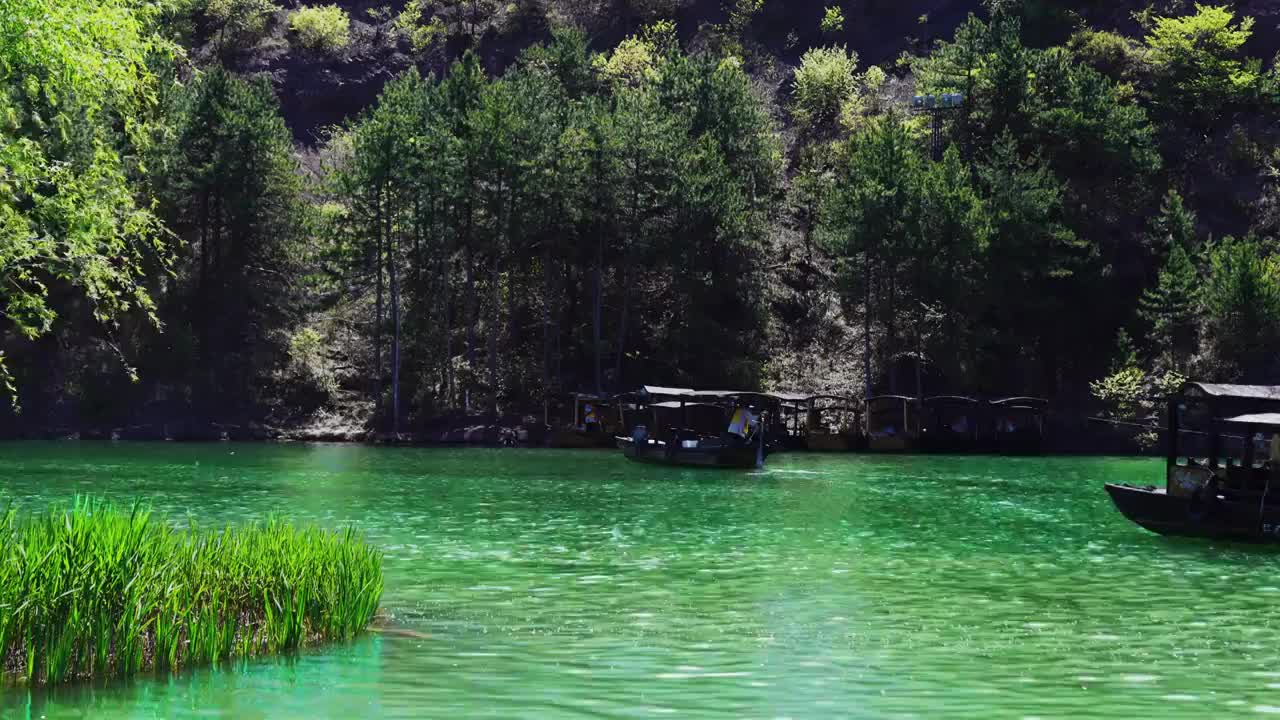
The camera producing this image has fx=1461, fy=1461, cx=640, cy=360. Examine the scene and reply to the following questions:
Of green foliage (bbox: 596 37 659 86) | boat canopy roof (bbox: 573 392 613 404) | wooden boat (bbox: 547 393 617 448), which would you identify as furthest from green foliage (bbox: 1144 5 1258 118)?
boat canopy roof (bbox: 573 392 613 404)

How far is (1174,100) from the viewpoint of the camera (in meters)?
101

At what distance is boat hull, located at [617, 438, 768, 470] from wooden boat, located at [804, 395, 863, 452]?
17200mm

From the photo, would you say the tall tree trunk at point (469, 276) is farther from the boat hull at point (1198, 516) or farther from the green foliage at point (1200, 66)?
the boat hull at point (1198, 516)

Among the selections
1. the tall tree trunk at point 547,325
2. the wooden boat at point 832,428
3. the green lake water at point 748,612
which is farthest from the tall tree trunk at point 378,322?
the green lake water at point 748,612

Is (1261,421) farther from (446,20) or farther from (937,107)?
(446,20)

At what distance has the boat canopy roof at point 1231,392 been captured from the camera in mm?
32003

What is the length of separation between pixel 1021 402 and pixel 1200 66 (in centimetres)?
2838

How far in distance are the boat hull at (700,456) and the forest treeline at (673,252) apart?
78.0 feet

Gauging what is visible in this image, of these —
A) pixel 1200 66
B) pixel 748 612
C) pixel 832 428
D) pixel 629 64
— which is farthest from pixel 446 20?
pixel 748 612

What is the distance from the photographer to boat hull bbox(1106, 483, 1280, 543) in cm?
3194

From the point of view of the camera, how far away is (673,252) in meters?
91.6

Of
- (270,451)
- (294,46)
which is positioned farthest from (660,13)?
(270,451)

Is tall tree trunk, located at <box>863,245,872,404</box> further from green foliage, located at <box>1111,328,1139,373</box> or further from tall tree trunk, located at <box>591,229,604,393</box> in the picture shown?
tall tree trunk, located at <box>591,229,604,393</box>

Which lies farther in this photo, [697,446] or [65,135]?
[697,446]
